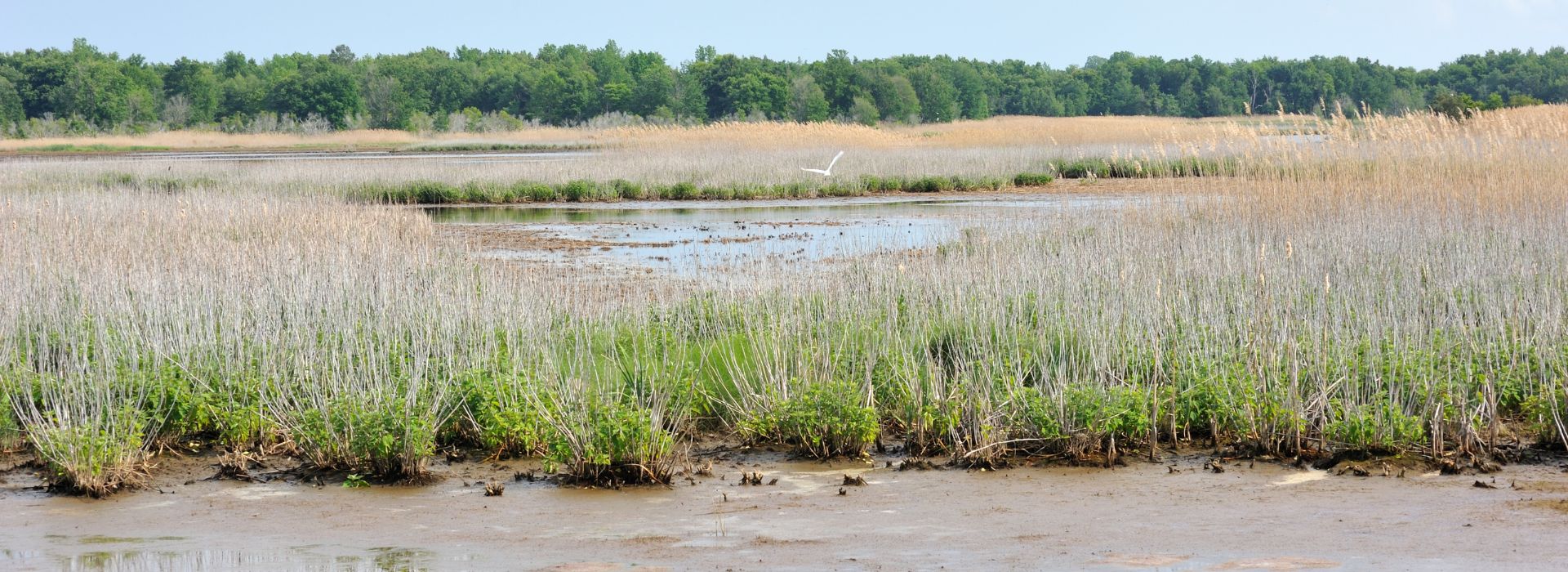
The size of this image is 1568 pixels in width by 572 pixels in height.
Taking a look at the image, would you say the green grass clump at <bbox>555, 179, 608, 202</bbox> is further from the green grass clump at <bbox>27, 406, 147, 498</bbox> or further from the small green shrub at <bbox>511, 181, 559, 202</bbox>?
the green grass clump at <bbox>27, 406, 147, 498</bbox>

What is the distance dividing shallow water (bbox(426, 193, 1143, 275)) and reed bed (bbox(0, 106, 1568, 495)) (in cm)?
371

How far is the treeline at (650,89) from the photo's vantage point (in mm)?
87312

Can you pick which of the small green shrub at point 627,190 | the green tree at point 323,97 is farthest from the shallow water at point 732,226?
the green tree at point 323,97

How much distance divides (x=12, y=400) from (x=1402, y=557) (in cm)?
730

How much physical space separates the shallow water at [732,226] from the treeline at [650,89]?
148ft

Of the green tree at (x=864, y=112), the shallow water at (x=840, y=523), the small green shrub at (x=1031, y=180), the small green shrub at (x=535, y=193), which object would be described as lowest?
the small green shrub at (x=535, y=193)

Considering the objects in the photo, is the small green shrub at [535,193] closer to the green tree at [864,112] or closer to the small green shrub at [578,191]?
the small green shrub at [578,191]

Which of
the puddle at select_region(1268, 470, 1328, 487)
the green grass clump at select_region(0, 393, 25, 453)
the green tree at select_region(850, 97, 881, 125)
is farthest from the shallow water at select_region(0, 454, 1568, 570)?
the green tree at select_region(850, 97, 881, 125)

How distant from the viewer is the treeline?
87312 mm

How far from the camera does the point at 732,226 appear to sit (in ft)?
75.9

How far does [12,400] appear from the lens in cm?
799

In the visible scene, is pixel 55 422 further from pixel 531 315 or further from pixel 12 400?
pixel 531 315

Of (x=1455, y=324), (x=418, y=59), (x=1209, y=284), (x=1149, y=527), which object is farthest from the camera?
(x=418, y=59)

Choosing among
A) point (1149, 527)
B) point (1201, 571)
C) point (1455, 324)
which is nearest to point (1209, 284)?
point (1455, 324)
